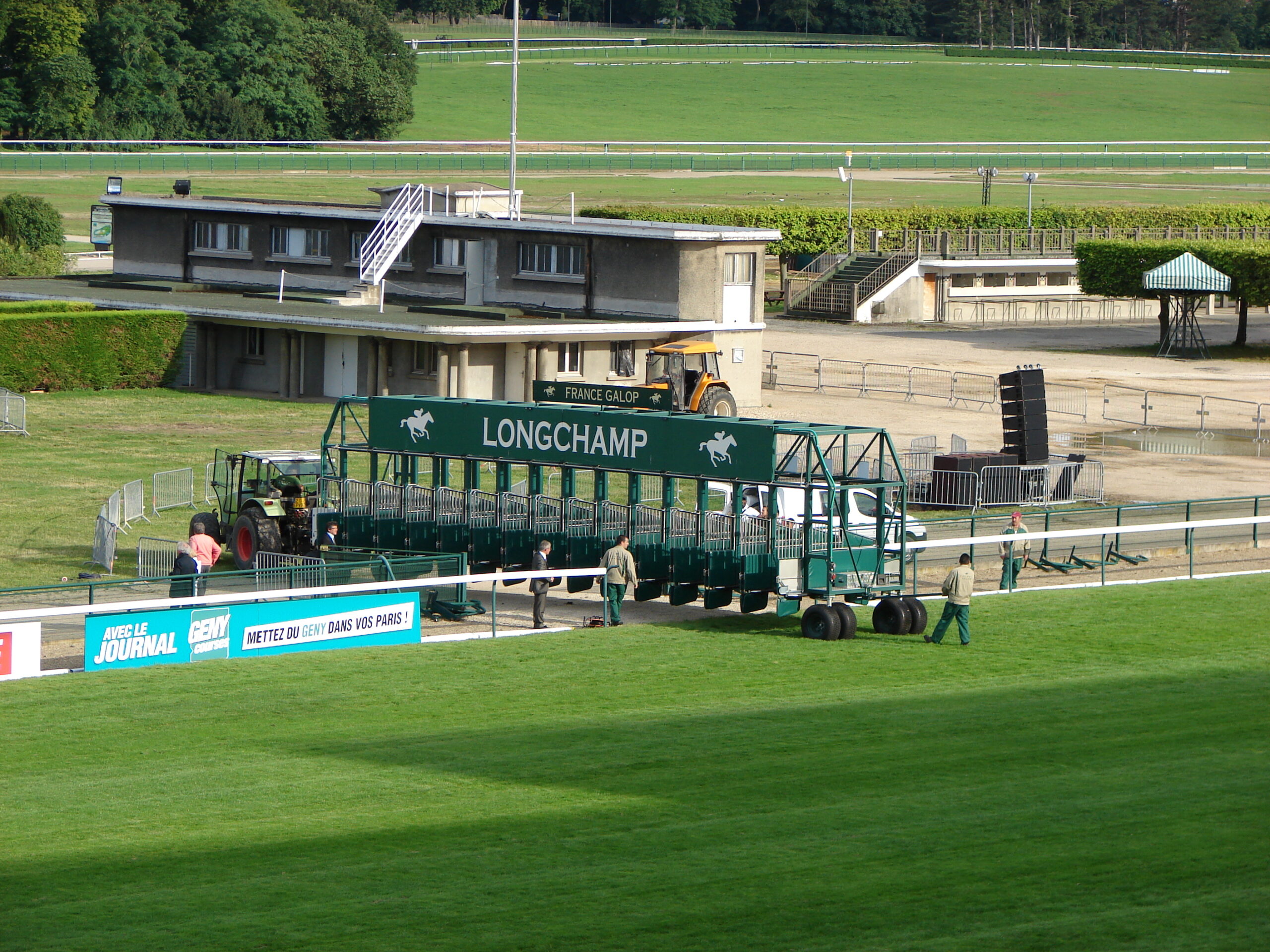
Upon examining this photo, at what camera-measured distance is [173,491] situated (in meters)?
36.1

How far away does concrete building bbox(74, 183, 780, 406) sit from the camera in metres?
51.5

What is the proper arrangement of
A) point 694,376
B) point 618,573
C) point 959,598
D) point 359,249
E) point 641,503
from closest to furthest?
point 959,598 < point 618,573 < point 641,503 < point 694,376 < point 359,249

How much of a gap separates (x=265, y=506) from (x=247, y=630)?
7.19 meters

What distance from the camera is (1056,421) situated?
168ft

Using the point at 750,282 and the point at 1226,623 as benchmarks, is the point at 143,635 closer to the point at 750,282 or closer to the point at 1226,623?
the point at 1226,623

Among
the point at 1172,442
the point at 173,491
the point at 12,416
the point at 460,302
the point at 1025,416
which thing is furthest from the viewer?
the point at 460,302

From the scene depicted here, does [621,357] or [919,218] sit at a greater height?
[919,218]

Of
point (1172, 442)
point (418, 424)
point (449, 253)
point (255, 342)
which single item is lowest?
point (1172, 442)

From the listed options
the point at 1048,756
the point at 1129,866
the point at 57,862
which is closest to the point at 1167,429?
the point at 1048,756

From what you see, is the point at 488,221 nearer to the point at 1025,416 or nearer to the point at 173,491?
the point at 173,491

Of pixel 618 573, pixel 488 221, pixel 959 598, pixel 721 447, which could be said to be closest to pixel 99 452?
pixel 488 221

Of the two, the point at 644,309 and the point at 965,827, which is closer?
the point at 965,827

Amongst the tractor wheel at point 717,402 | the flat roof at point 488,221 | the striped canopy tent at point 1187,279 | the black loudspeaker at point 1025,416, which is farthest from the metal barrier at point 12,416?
the striped canopy tent at point 1187,279

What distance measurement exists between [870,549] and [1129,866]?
435 inches
